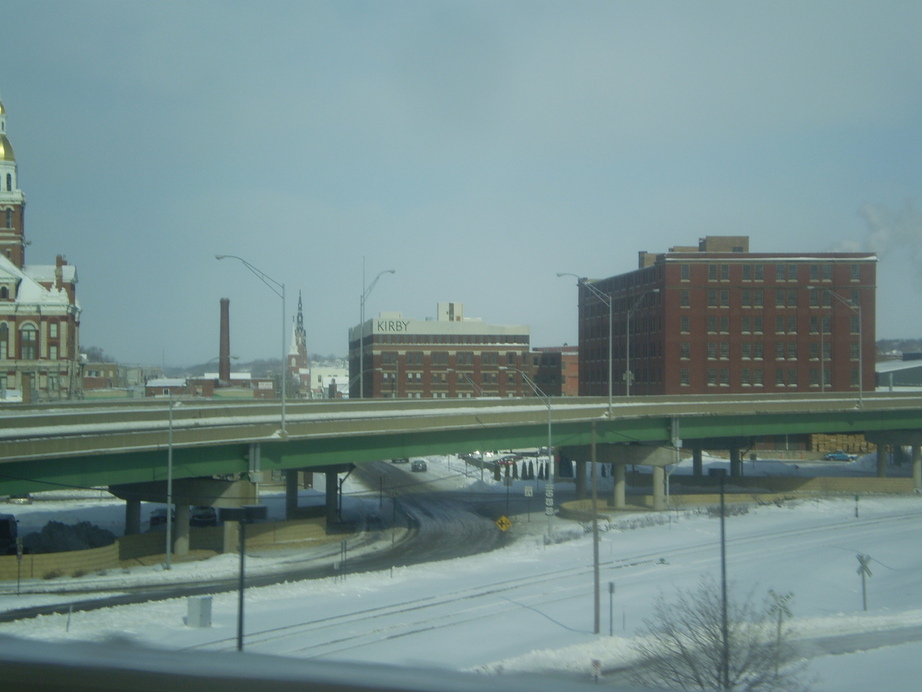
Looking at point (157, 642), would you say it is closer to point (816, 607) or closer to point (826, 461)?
point (816, 607)

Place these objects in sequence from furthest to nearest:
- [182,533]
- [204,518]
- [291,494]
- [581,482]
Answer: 1. [581,482]
2. [291,494]
3. [204,518]
4. [182,533]

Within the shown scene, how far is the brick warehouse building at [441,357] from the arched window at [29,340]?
3473 cm

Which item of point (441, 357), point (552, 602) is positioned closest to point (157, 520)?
point (552, 602)

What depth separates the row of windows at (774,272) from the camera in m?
72.5

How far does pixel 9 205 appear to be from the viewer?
295 ft

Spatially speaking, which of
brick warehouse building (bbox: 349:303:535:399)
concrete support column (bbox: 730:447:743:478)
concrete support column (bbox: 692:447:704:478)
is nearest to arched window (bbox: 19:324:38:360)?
brick warehouse building (bbox: 349:303:535:399)

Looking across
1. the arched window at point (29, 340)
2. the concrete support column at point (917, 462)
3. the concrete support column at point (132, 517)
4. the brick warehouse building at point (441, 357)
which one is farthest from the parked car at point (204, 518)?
the brick warehouse building at point (441, 357)

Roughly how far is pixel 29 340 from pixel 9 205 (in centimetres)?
1953

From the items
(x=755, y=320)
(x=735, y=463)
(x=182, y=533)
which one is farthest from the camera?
(x=755, y=320)

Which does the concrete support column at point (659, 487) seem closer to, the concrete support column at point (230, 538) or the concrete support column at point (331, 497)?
the concrete support column at point (331, 497)

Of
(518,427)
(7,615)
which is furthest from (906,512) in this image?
(7,615)

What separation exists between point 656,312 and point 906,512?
35.9 m

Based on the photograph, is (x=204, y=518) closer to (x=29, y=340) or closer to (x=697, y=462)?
(x=697, y=462)

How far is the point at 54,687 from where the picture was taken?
12.0ft
